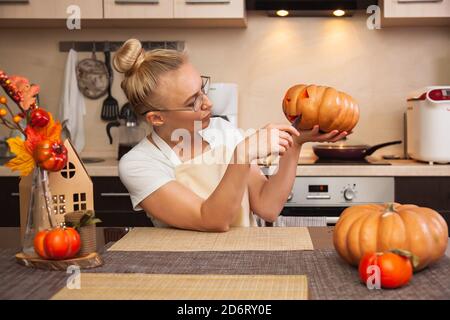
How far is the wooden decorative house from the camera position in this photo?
1287 millimetres

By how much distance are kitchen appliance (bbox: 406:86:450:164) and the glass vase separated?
5.92 ft

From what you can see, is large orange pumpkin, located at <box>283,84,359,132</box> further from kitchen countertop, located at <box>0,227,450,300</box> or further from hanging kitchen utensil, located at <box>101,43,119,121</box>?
hanging kitchen utensil, located at <box>101,43,119,121</box>

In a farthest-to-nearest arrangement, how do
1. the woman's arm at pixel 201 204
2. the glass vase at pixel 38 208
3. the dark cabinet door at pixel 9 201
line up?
the dark cabinet door at pixel 9 201, the woman's arm at pixel 201 204, the glass vase at pixel 38 208

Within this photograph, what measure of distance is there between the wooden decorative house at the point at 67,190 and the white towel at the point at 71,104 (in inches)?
67.8

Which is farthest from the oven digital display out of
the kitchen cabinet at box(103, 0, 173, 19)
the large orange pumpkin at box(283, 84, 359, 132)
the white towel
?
the white towel

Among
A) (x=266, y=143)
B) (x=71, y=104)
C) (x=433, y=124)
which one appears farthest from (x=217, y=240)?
(x=71, y=104)

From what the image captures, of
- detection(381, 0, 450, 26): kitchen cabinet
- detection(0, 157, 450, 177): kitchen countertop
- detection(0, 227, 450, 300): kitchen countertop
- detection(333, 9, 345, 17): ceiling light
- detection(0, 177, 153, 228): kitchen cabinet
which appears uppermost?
detection(333, 9, 345, 17): ceiling light

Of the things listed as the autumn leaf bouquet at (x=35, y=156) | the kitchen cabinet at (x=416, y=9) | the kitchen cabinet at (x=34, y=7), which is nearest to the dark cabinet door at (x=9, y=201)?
the kitchen cabinet at (x=34, y=7)

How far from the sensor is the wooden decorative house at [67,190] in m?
1.29

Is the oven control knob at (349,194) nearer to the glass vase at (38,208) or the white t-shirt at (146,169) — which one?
the white t-shirt at (146,169)

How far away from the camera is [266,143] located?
51.8 inches

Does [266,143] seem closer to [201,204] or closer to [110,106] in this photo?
[201,204]

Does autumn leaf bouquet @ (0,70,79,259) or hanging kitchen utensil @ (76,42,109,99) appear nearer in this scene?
autumn leaf bouquet @ (0,70,79,259)

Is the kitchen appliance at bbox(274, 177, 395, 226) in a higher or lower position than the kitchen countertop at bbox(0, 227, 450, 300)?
lower
